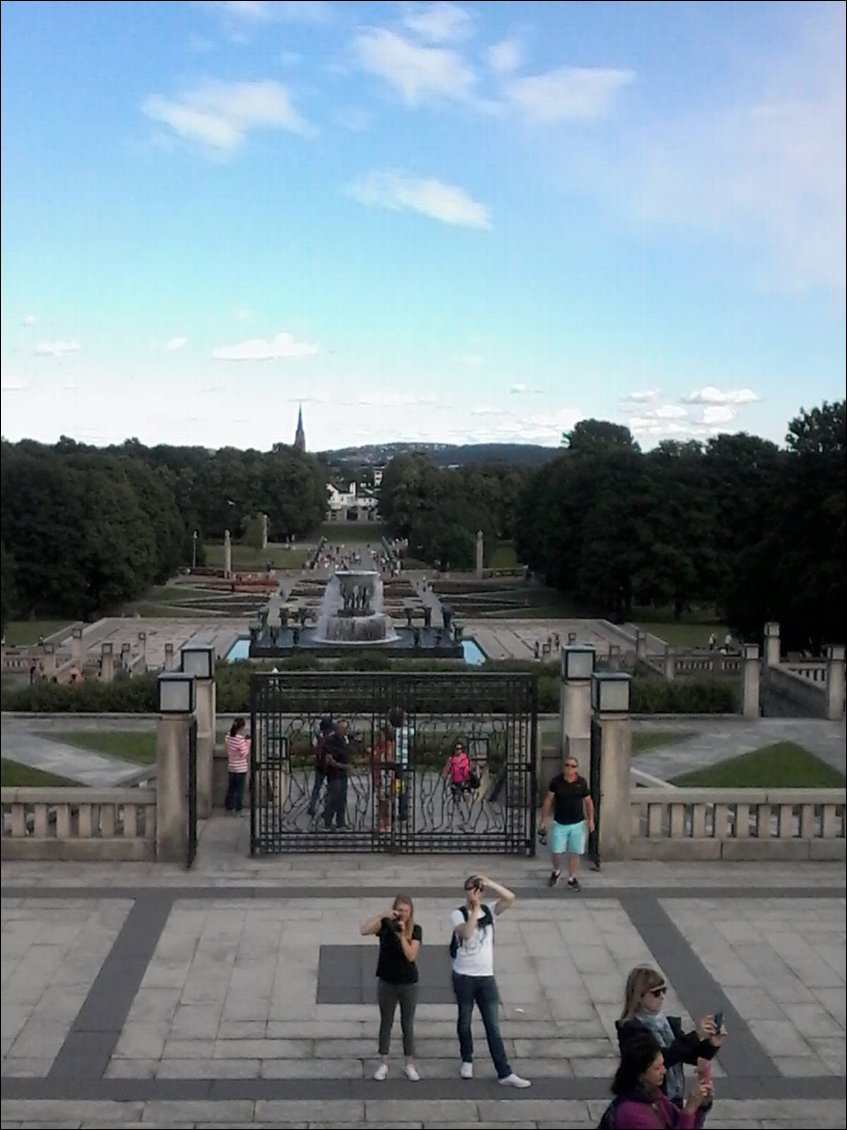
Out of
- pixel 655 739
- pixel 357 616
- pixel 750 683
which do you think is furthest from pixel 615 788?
pixel 357 616

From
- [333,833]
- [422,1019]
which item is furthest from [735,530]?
[422,1019]

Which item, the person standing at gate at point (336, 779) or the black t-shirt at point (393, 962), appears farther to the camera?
the person standing at gate at point (336, 779)

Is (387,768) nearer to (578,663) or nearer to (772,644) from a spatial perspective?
(578,663)

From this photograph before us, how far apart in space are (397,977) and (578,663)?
5.29m

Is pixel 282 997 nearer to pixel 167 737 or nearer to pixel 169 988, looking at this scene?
pixel 169 988

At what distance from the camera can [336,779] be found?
10.8 metres

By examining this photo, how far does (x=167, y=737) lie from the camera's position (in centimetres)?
980

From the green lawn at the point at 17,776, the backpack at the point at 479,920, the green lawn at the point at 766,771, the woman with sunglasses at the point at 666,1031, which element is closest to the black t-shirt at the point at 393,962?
the backpack at the point at 479,920

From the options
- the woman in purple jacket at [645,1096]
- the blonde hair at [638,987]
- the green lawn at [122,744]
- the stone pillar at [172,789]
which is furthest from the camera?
the green lawn at [122,744]

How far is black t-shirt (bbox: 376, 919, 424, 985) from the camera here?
6293mm

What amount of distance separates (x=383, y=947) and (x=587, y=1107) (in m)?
1.34

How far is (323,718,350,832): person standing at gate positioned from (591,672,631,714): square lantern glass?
2442mm

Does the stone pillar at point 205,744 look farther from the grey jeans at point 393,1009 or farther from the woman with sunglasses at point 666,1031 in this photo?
the woman with sunglasses at point 666,1031

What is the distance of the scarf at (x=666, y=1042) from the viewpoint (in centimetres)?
464
